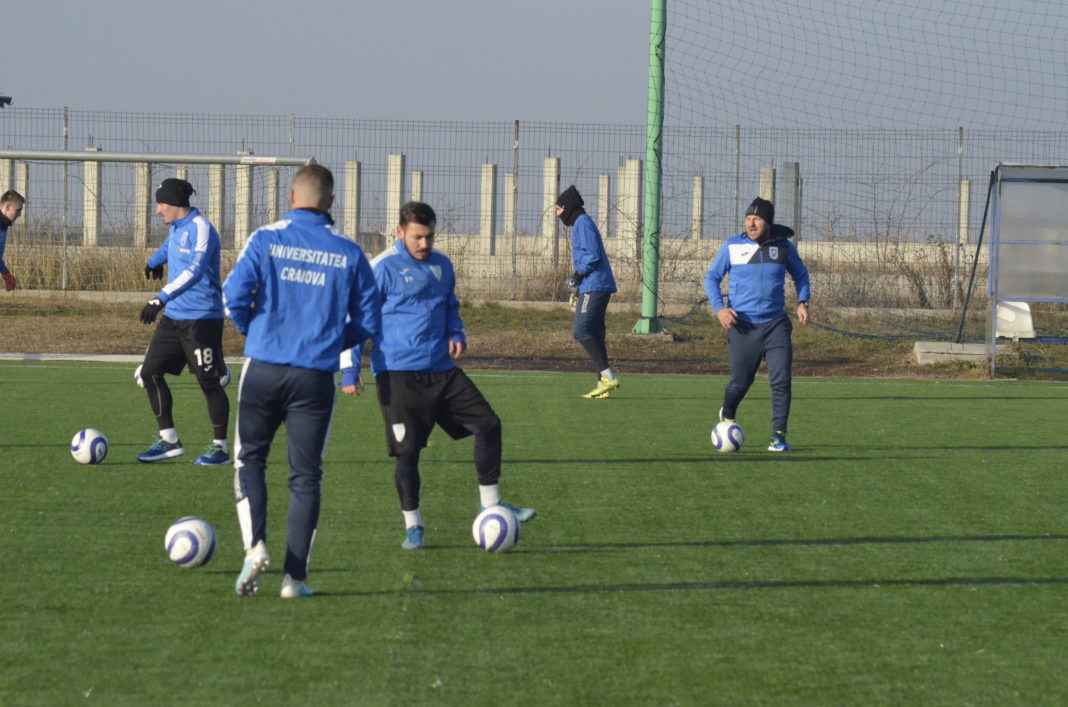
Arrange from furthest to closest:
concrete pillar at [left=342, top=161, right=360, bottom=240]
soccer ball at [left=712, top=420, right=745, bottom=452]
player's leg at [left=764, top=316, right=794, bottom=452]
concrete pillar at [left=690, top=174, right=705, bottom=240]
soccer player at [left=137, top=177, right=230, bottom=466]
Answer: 1. concrete pillar at [left=342, top=161, right=360, bottom=240]
2. concrete pillar at [left=690, top=174, right=705, bottom=240]
3. player's leg at [left=764, top=316, right=794, bottom=452]
4. soccer ball at [left=712, top=420, right=745, bottom=452]
5. soccer player at [left=137, top=177, right=230, bottom=466]

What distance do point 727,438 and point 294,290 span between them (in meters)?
5.67

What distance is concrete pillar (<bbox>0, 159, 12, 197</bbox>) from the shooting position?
72.1 feet

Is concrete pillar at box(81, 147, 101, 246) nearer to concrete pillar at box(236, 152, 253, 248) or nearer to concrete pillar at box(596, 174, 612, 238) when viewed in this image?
concrete pillar at box(236, 152, 253, 248)

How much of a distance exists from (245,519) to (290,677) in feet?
3.97

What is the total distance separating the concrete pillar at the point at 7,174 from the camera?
866 inches

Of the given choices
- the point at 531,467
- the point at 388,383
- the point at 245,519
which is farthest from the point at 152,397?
the point at 245,519

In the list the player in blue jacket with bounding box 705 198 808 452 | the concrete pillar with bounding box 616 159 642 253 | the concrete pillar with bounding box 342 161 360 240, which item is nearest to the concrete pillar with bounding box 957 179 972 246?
the concrete pillar with bounding box 616 159 642 253

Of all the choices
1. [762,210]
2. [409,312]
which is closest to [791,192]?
[762,210]

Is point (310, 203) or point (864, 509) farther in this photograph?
point (864, 509)

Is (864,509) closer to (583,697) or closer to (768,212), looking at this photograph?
(768,212)

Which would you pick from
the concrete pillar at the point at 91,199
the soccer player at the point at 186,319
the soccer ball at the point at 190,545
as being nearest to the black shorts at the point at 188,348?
the soccer player at the point at 186,319

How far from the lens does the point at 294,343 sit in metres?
5.65

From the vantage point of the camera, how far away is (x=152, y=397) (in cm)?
999

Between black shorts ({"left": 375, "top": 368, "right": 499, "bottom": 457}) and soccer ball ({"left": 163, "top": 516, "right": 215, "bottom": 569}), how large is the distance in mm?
1069
